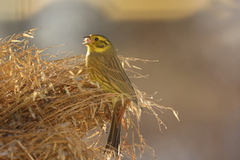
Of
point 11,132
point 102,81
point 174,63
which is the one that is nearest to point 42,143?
point 11,132

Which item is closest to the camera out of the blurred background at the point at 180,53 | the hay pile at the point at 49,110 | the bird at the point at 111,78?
the hay pile at the point at 49,110

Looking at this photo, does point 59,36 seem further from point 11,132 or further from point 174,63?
point 11,132

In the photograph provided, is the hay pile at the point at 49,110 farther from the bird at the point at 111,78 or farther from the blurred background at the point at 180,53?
the blurred background at the point at 180,53

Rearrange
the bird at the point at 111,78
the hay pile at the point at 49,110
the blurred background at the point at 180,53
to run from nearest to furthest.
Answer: the hay pile at the point at 49,110 < the bird at the point at 111,78 < the blurred background at the point at 180,53

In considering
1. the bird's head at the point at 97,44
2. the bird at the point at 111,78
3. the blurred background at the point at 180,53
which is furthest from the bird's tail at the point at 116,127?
the blurred background at the point at 180,53

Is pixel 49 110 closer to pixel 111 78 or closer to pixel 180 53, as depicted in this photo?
pixel 111 78

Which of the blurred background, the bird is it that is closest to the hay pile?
the bird
